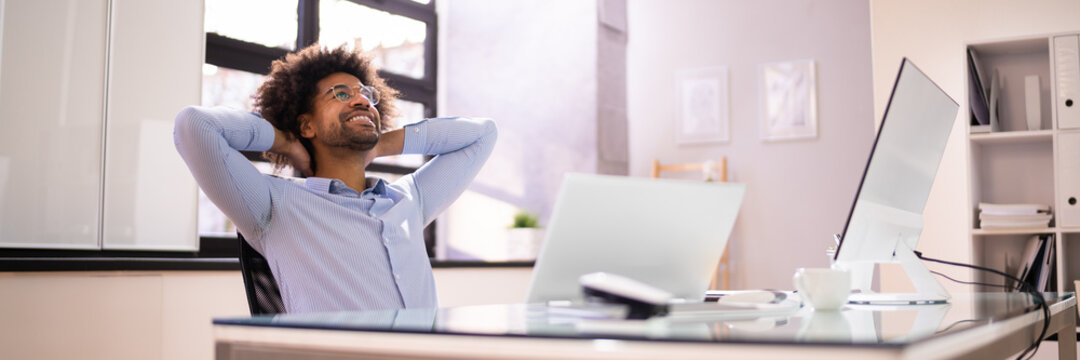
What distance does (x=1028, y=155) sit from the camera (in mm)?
3270

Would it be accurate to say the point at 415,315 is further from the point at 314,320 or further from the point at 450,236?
the point at 450,236

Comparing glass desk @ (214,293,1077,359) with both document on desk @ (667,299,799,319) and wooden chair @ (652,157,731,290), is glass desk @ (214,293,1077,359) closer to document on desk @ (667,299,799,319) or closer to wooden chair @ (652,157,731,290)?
document on desk @ (667,299,799,319)

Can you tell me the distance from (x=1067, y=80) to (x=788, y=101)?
1483 mm

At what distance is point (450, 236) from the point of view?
4.48m

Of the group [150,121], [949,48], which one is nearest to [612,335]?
[150,121]

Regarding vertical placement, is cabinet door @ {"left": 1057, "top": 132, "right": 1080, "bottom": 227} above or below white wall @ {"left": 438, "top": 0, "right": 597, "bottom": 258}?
below

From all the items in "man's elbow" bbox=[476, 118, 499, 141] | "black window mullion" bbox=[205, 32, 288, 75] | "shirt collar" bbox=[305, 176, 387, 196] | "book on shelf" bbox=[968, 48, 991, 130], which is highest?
"black window mullion" bbox=[205, 32, 288, 75]

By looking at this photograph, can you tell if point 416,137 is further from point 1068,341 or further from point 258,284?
point 1068,341

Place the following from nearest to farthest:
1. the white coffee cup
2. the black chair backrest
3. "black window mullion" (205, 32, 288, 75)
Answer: the white coffee cup, the black chair backrest, "black window mullion" (205, 32, 288, 75)

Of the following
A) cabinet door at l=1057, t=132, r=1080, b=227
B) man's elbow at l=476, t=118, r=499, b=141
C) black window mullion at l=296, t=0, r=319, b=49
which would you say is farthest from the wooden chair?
man's elbow at l=476, t=118, r=499, b=141

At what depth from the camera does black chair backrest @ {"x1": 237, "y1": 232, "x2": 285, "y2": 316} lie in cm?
156

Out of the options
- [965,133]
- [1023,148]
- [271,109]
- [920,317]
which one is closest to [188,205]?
[271,109]

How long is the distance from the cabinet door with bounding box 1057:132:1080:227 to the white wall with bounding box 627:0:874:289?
1226 millimetres

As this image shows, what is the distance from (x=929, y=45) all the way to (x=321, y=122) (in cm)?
247
